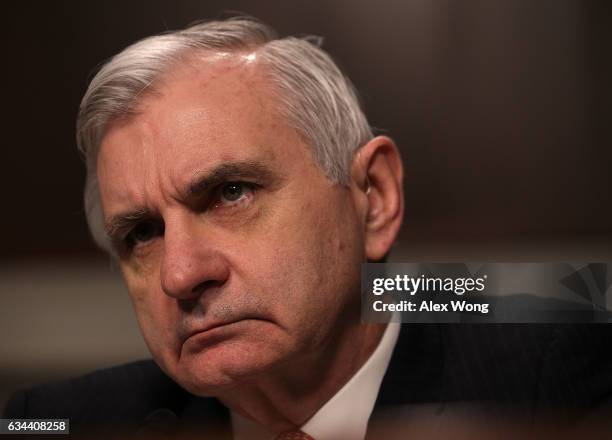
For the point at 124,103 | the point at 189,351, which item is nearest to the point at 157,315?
the point at 189,351

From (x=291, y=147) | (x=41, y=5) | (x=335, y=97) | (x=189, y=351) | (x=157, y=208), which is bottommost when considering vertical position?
(x=189, y=351)

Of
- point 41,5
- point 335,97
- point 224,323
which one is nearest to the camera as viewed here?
point 224,323

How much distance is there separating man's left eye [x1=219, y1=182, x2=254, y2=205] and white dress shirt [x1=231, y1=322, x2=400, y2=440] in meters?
0.47

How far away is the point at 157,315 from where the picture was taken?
1613mm

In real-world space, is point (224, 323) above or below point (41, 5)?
below

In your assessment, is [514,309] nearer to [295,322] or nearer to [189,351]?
[295,322]

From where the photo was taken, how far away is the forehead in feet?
5.09

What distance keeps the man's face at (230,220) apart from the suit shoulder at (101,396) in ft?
0.71

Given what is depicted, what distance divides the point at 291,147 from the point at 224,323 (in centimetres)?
38

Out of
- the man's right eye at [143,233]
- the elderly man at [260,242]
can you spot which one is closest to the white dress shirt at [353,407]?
the elderly man at [260,242]

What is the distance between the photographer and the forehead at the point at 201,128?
1.55 metres

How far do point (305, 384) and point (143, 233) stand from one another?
0.47 meters

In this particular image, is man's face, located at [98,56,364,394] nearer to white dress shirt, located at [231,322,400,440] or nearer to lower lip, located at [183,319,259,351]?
lower lip, located at [183,319,259,351]

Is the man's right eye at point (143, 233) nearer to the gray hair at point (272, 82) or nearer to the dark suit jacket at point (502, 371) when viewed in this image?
the gray hair at point (272, 82)
